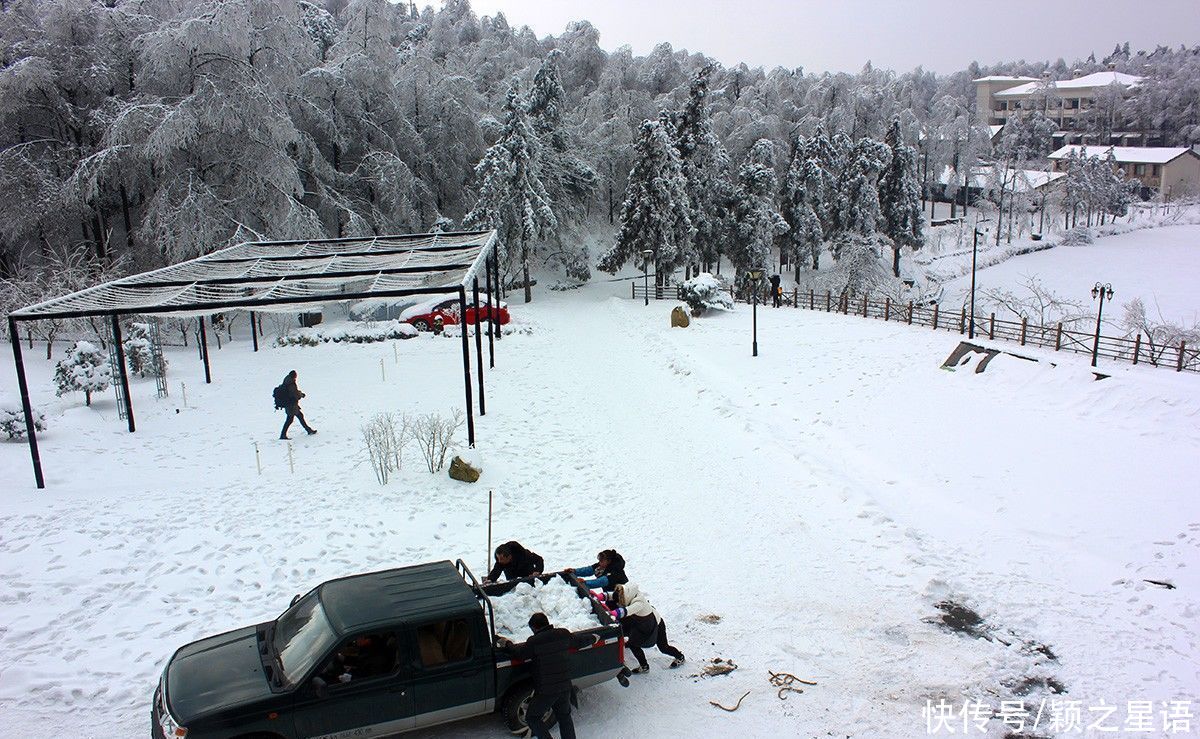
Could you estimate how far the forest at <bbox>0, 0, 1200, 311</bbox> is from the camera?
27703 mm

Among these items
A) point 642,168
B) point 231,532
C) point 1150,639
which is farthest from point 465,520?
point 642,168

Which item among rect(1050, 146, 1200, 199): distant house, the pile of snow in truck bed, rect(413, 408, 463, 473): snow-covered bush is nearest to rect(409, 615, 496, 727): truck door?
the pile of snow in truck bed

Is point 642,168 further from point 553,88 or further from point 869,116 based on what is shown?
point 869,116

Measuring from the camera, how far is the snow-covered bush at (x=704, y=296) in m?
32.2

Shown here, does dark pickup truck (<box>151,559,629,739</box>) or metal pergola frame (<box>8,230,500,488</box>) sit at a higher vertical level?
metal pergola frame (<box>8,230,500,488</box>)

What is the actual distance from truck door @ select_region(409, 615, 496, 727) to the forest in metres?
24.7

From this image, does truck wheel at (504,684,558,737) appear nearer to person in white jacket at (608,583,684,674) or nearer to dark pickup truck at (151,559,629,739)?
dark pickup truck at (151,559,629,739)

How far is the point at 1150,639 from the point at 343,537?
1022 centimetres

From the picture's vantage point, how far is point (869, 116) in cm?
8344

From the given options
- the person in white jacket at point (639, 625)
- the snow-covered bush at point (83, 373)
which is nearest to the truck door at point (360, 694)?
the person in white jacket at point (639, 625)

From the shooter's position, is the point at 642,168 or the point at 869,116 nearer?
the point at 642,168

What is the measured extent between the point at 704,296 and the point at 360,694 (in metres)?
27.2

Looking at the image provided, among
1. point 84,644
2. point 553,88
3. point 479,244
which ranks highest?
point 553,88

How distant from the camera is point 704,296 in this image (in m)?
32.2
